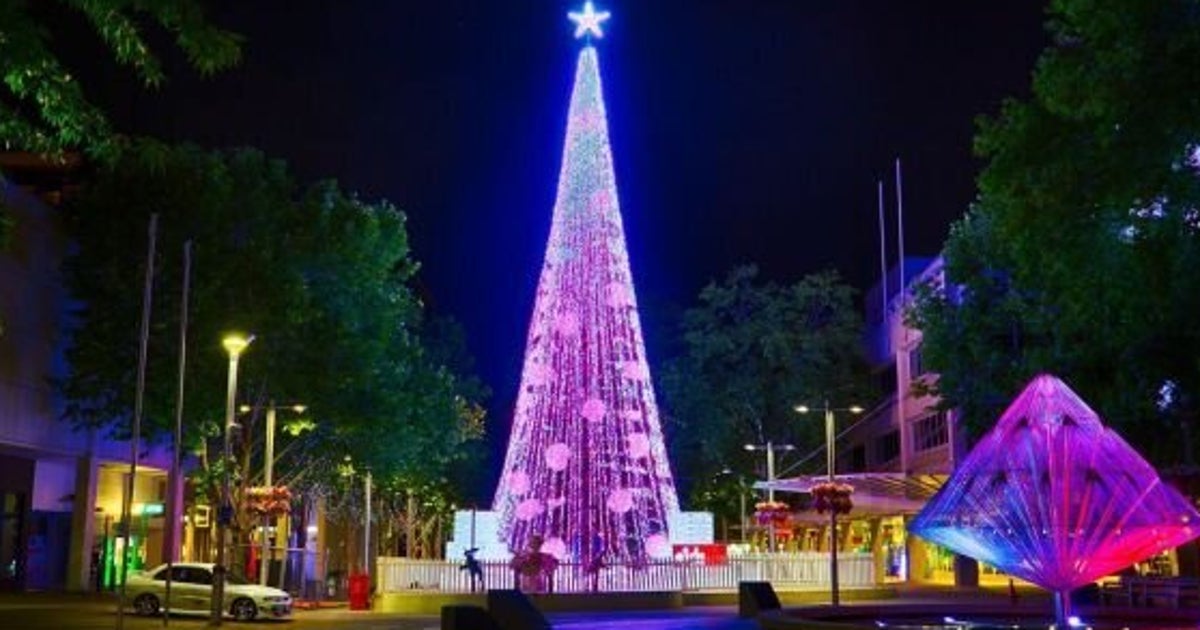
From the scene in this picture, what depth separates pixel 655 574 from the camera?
3944cm

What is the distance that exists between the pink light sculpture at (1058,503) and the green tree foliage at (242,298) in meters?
27.5

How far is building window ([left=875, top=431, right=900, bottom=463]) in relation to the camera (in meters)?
72.2

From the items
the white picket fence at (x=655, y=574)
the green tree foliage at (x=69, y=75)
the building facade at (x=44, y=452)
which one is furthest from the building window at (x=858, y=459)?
the green tree foliage at (x=69, y=75)

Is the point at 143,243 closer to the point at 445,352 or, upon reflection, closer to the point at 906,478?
the point at 906,478

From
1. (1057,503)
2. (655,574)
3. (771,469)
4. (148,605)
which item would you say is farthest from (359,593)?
(1057,503)

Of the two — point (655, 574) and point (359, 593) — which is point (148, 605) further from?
point (655, 574)

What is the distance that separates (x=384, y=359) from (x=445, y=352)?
103 ft

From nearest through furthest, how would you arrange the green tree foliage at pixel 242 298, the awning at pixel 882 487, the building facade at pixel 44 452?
the green tree foliage at pixel 242 298 < the building facade at pixel 44 452 < the awning at pixel 882 487

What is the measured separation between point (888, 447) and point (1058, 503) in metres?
56.4

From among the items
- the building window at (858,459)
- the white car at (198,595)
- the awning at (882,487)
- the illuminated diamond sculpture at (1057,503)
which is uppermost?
the building window at (858,459)

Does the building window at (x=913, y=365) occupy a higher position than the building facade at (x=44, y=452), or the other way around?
the building window at (x=913, y=365)

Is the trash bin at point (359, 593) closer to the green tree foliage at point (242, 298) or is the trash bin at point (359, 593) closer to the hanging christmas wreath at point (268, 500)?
the hanging christmas wreath at point (268, 500)

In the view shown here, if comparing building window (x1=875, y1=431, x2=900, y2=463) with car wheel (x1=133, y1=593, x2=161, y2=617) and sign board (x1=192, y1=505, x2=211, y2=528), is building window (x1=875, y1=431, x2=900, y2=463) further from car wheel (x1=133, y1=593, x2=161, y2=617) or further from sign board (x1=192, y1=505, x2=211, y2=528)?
car wheel (x1=133, y1=593, x2=161, y2=617)

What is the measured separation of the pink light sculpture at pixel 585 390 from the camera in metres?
36.5
